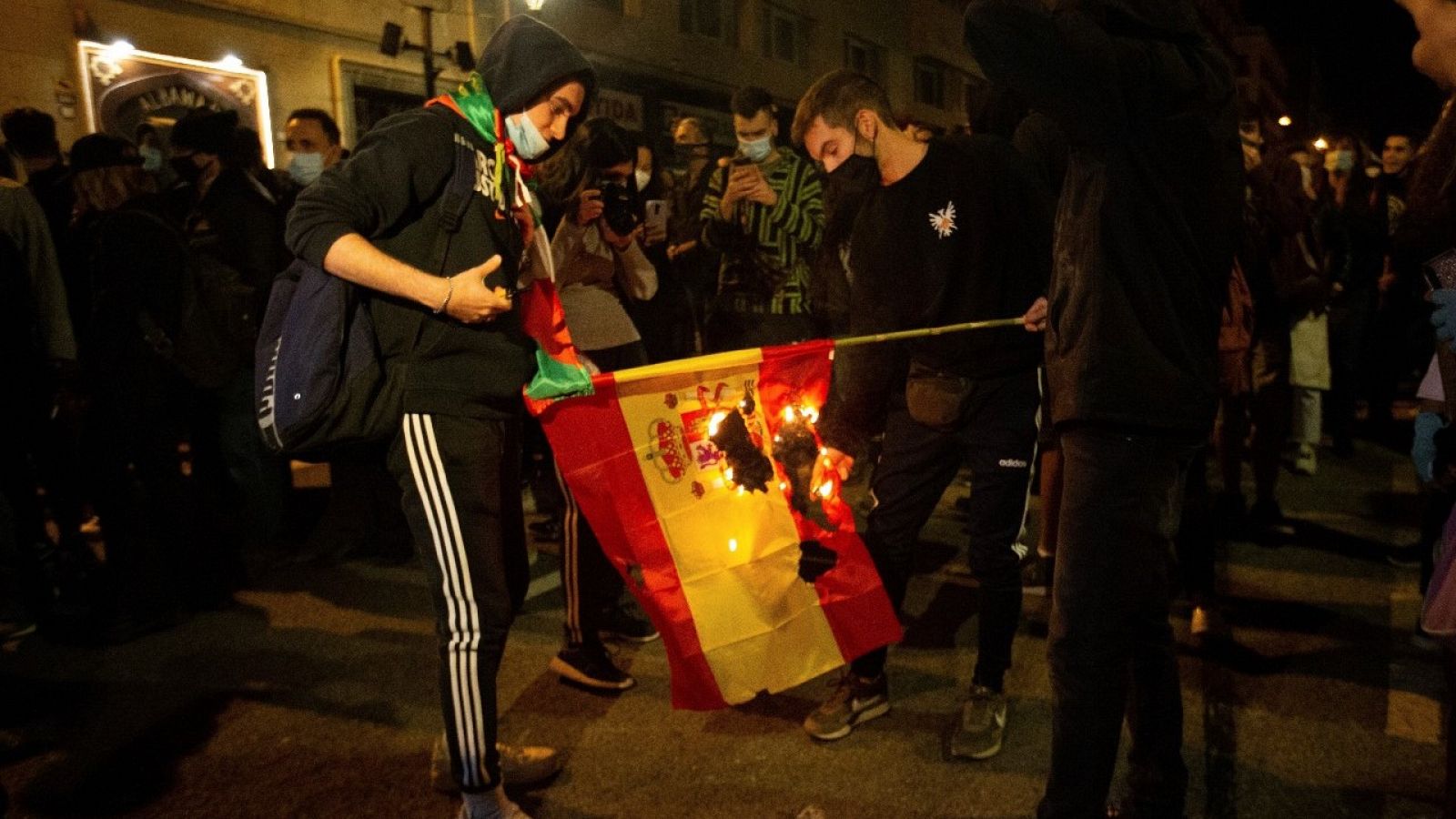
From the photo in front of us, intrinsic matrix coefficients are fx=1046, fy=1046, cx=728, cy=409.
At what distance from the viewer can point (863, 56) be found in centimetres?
2791

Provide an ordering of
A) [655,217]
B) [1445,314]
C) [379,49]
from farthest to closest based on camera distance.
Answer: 1. [379,49]
2. [655,217]
3. [1445,314]

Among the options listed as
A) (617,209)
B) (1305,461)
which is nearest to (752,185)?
(617,209)

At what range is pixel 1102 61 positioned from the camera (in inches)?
86.7

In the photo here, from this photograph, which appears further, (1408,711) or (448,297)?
(1408,711)

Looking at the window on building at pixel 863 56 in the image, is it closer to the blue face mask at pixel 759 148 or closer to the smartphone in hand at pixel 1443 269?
the blue face mask at pixel 759 148

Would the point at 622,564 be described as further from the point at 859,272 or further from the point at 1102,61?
the point at 1102,61

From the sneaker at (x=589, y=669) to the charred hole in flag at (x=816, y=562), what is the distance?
3.03ft

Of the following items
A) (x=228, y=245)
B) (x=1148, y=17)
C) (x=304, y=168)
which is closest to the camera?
(x=1148, y=17)

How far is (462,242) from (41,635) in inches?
134

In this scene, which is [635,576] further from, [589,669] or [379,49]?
[379,49]

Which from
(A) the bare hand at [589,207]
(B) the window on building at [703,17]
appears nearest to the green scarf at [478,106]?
(A) the bare hand at [589,207]

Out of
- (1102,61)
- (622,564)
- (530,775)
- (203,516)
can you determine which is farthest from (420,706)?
(1102,61)

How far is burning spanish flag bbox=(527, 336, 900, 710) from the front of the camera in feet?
10.5

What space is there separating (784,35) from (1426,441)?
24.0m
